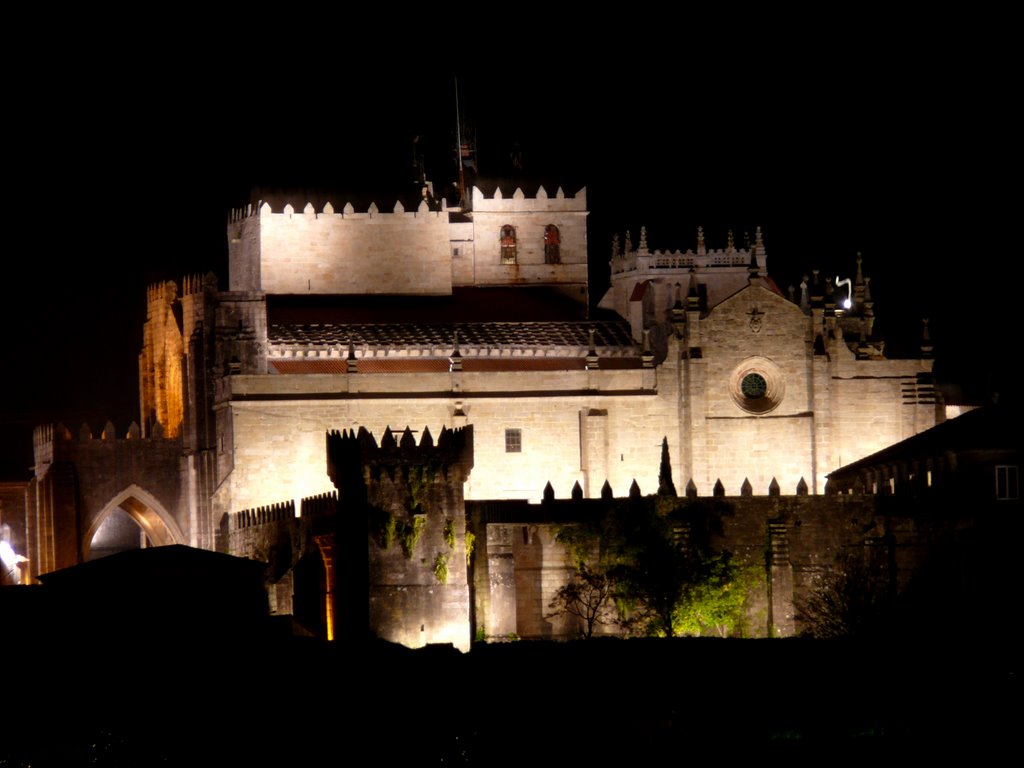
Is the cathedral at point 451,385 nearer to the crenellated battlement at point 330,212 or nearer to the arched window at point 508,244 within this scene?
the crenellated battlement at point 330,212

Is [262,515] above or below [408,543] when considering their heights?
above

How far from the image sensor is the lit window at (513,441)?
91062 mm

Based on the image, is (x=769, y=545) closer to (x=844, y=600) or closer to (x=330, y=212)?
(x=844, y=600)

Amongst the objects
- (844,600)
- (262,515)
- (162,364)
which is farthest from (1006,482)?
(162,364)

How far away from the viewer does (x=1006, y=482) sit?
81.4m

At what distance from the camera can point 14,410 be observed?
4678 inches

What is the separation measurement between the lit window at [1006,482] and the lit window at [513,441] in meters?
16.7

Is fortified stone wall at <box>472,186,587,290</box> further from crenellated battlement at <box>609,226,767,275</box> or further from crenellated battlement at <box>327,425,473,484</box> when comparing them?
crenellated battlement at <box>327,425,473,484</box>

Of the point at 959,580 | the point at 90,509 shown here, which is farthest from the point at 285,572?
the point at 959,580

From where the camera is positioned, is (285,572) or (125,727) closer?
(125,727)

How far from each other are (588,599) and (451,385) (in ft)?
42.3

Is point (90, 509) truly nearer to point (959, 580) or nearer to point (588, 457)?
point (588, 457)

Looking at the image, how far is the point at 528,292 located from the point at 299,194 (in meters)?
8.70

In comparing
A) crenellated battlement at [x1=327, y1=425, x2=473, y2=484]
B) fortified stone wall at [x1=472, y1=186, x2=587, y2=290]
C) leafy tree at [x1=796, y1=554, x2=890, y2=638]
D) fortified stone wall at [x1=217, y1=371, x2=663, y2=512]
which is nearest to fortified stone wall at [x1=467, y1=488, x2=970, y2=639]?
leafy tree at [x1=796, y1=554, x2=890, y2=638]
